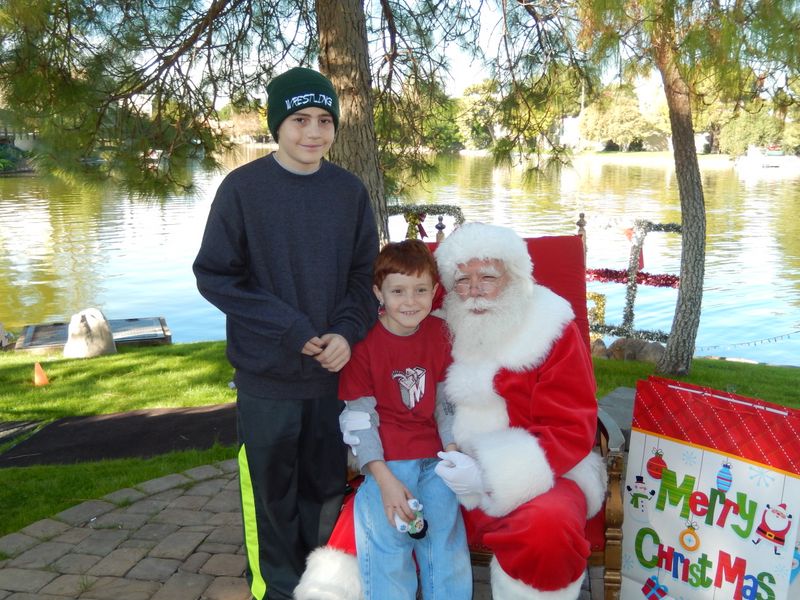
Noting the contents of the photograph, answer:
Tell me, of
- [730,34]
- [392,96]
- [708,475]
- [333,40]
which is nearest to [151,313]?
[392,96]

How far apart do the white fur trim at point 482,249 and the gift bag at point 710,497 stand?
598 millimetres

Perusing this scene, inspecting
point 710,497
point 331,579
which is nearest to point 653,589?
point 710,497

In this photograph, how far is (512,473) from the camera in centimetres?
201

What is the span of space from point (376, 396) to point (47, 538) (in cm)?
183

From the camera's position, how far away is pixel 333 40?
396 cm

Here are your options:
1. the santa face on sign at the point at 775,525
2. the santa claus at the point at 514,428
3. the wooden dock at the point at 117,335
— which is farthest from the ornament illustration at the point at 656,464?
the wooden dock at the point at 117,335

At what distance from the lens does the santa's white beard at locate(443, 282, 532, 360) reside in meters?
2.21

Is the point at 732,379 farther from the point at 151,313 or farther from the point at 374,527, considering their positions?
the point at 151,313

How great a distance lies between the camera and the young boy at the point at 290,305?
6.82 ft

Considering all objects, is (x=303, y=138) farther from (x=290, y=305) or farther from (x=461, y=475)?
(x=461, y=475)

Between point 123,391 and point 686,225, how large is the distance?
5.32m

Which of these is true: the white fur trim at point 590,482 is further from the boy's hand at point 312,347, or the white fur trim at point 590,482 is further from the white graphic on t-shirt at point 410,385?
the boy's hand at point 312,347

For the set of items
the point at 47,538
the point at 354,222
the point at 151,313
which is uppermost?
the point at 354,222

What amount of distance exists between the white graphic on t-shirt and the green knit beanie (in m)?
0.85
